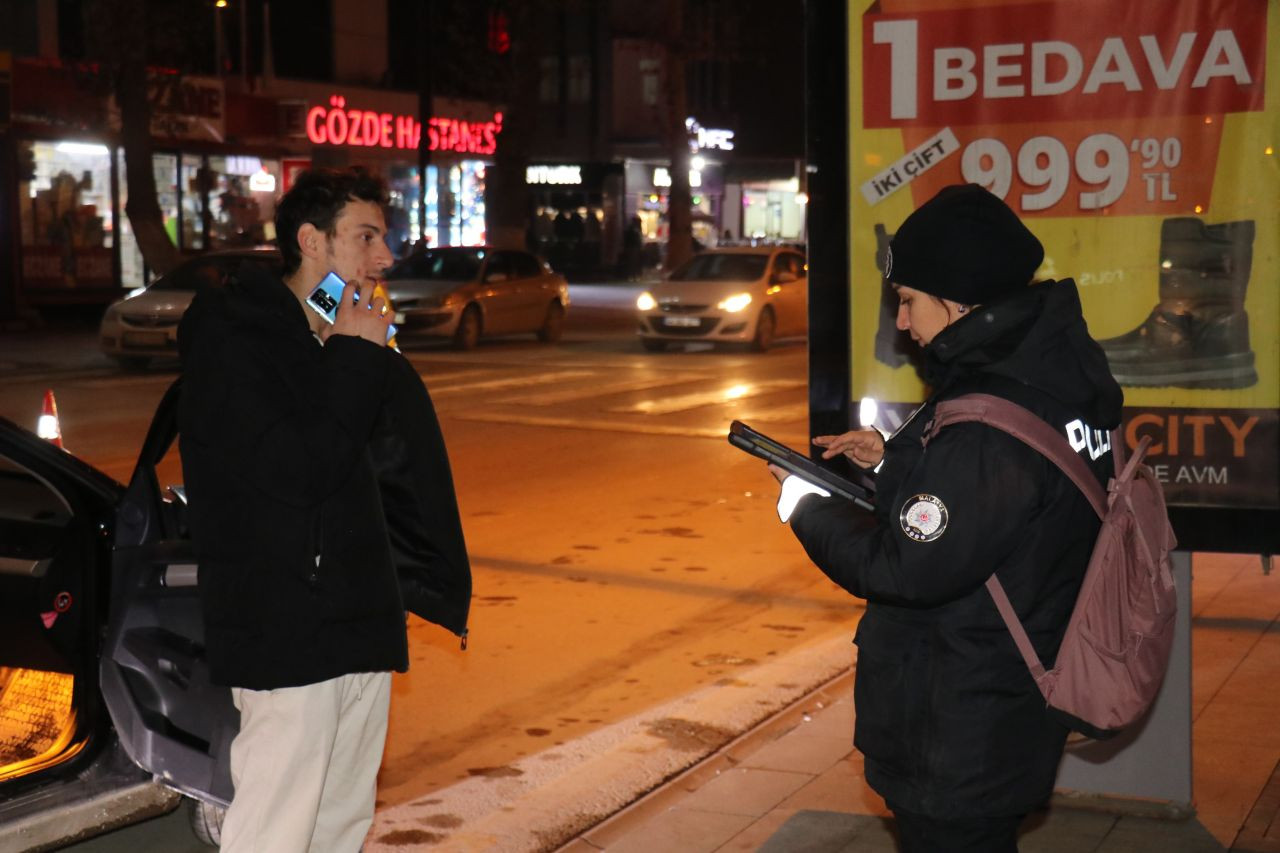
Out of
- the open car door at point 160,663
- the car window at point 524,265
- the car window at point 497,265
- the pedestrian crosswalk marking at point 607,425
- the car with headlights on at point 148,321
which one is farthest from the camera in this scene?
the car window at point 524,265

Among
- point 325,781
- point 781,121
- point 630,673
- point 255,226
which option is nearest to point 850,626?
point 630,673

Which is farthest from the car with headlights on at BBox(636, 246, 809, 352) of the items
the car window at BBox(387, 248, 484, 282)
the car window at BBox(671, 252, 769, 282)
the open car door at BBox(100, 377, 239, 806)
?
the open car door at BBox(100, 377, 239, 806)

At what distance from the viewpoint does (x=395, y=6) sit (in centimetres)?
3981

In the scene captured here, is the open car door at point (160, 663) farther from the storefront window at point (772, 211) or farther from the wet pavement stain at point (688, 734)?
the storefront window at point (772, 211)

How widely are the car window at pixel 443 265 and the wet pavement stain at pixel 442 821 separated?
1900cm

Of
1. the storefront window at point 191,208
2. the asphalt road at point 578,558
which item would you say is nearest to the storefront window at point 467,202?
the storefront window at point 191,208

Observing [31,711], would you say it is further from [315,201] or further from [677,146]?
[677,146]

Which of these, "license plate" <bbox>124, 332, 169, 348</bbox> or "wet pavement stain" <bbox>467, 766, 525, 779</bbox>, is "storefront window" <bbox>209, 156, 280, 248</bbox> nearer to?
"license plate" <bbox>124, 332, 169, 348</bbox>

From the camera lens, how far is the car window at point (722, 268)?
23719 mm

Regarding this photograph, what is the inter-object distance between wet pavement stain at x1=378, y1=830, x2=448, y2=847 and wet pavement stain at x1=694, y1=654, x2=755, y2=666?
2.21 metres

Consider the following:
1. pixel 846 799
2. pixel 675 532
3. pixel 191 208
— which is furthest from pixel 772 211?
pixel 846 799

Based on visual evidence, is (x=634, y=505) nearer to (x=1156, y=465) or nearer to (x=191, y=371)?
(x=1156, y=465)

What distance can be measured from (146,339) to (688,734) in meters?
14.6

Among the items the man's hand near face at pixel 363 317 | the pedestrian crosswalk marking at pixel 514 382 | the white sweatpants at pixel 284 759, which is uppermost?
the man's hand near face at pixel 363 317
